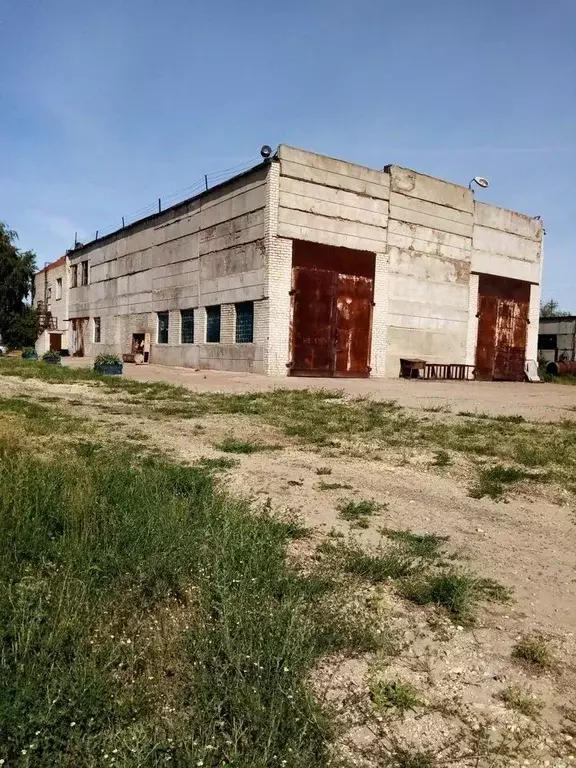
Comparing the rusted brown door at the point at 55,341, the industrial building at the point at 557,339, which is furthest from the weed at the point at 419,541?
the rusted brown door at the point at 55,341

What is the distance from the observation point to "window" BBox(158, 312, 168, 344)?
24.6 metres

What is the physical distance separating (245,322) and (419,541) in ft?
52.7

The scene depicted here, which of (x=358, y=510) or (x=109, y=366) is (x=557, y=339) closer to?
(x=109, y=366)

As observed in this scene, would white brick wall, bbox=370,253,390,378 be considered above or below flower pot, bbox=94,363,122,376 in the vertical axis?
above

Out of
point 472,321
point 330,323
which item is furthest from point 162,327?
point 472,321

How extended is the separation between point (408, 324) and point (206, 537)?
19039 mm

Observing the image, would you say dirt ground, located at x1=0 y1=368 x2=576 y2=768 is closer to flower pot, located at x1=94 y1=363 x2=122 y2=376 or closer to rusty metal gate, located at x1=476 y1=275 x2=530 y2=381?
flower pot, located at x1=94 y1=363 x2=122 y2=376

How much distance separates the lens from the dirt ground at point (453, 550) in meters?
2.18

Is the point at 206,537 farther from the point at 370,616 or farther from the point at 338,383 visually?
the point at 338,383

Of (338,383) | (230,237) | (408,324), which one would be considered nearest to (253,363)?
(338,383)

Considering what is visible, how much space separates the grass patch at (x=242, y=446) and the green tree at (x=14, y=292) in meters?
38.6

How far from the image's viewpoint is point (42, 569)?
2.80 meters

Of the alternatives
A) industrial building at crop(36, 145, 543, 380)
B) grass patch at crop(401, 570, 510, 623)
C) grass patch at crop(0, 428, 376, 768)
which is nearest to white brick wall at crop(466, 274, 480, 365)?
industrial building at crop(36, 145, 543, 380)

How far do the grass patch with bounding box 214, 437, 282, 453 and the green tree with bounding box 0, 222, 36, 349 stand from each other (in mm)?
38636
